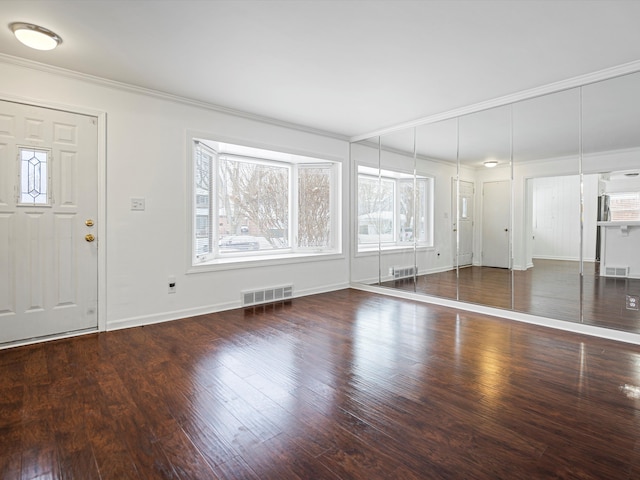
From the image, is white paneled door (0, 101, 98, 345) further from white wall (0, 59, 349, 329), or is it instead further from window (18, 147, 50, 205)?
white wall (0, 59, 349, 329)

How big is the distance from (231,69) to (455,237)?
3491 millimetres

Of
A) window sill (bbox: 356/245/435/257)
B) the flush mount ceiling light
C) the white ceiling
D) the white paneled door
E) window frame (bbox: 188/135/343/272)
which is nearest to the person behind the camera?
the white ceiling

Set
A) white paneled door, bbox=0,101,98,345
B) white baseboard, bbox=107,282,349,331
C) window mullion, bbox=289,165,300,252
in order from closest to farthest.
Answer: white paneled door, bbox=0,101,98,345 < white baseboard, bbox=107,282,349,331 < window mullion, bbox=289,165,300,252

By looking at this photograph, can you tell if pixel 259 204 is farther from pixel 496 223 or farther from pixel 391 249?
pixel 496 223

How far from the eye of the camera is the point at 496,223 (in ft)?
13.8

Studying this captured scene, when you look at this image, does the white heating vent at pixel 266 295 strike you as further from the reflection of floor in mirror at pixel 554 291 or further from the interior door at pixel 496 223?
the interior door at pixel 496 223

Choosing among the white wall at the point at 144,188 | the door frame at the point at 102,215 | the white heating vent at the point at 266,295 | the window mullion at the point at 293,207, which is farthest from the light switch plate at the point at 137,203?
the window mullion at the point at 293,207

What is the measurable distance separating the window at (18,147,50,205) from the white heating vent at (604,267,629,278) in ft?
18.5

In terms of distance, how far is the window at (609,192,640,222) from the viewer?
328 cm

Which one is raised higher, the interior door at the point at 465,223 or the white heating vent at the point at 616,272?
the interior door at the point at 465,223

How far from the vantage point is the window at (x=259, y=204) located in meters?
4.49

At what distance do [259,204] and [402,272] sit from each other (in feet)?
8.25

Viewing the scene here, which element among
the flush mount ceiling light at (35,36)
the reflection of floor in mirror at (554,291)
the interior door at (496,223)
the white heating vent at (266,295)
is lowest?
the white heating vent at (266,295)

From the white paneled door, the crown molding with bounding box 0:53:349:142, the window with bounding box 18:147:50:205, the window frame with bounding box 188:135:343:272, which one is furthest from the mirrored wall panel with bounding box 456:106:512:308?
the window with bounding box 18:147:50:205
